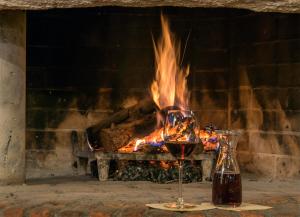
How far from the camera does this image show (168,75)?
4148mm

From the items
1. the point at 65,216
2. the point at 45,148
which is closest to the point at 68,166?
the point at 45,148

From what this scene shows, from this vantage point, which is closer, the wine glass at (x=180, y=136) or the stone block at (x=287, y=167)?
the wine glass at (x=180, y=136)

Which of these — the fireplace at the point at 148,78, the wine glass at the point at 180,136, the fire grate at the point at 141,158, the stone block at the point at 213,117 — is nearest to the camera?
the wine glass at the point at 180,136

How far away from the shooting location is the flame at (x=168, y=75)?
4.10 meters

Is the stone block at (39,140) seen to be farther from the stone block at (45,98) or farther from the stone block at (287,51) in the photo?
the stone block at (287,51)

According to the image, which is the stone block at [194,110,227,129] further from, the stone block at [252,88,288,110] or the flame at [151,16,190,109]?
the stone block at [252,88,288,110]

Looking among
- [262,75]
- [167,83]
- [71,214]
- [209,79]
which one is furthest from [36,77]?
[71,214]

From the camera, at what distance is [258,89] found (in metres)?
4.14

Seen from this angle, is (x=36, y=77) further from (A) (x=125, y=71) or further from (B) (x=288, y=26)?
(B) (x=288, y=26)

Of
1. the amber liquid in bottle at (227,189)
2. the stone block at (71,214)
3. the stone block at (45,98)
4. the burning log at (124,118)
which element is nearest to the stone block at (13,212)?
the stone block at (71,214)

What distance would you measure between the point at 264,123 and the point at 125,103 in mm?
849

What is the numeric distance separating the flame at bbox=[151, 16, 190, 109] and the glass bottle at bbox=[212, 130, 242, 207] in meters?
1.71

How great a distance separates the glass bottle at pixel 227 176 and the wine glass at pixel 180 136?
3.8 inches

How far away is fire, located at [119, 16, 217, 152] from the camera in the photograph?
3949mm
